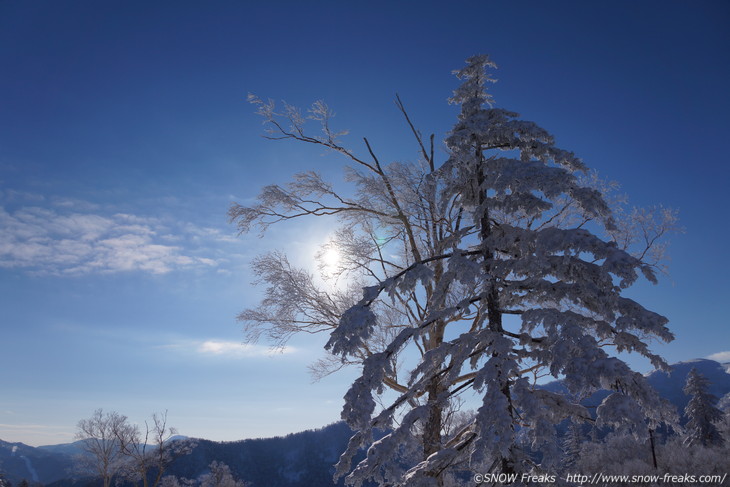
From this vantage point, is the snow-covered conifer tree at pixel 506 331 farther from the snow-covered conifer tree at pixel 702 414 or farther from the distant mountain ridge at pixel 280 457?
the distant mountain ridge at pixel 280 457

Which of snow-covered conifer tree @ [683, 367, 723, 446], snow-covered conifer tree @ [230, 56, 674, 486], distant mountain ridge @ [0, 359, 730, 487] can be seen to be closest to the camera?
snow-covered conifer tree @ [230, 56, 674, 486]

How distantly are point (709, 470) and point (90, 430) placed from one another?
44599 millimetres

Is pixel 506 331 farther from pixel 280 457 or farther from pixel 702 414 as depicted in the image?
pixel 280 457

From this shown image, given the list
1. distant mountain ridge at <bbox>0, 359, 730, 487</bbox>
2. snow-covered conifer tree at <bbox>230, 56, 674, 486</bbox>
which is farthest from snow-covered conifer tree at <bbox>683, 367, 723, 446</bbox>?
distant mountain ridge at <bbox>0, 359, 730, 487</bbox>

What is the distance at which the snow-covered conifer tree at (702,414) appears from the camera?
33.5 meters

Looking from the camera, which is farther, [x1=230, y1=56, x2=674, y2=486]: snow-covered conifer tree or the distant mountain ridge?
the distant mountain ridge

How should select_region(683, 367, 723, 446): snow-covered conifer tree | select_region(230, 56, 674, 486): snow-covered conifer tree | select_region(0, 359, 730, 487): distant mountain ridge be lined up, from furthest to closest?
select_region(0, 359, 730, 487): distant mountain ridge, select_region(683, 367, 723, 446): snow-covered conifer tree, select_region(230, 56, 674, 486): snow-covered conifer tree

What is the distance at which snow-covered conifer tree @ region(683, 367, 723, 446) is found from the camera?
3353 centimetres

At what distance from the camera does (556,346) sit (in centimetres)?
458

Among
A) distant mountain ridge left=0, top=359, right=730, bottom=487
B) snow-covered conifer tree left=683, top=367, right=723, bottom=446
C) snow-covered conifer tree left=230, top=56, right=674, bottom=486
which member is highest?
snow-covered conifer tree left=230, top=56, right=674, bottom=486

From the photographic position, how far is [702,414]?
33906 millimetres

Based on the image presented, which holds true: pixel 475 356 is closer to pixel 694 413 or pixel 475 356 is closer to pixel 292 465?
pixel 694 413

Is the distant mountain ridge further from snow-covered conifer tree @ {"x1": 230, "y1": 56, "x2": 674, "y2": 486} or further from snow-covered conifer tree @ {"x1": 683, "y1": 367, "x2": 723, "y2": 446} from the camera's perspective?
snow-covered conifer tree @ {"x1": 230, "y1": 56, "x2": 674, "y2": 486}

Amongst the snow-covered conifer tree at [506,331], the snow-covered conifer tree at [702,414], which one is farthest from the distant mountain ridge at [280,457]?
the snow-covered conifer tree at [506,331]
